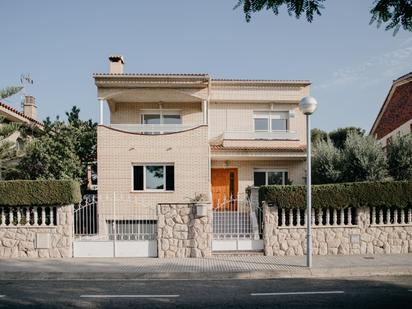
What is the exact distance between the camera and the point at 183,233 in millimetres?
10125

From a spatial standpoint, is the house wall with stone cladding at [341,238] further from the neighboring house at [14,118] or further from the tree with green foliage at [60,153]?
the neighboring house at [14,118]

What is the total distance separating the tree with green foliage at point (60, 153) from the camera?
16688 millimetres

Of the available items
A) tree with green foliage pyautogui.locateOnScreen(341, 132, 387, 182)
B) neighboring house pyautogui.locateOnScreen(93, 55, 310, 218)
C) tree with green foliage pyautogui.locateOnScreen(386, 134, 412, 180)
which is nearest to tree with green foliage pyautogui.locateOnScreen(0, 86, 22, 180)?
neighboring house pyautogui.locateOnScreen(93, 55, 310, 218)

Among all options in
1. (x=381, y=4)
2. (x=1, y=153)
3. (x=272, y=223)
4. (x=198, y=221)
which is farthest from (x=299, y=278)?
(x=1, y=153)

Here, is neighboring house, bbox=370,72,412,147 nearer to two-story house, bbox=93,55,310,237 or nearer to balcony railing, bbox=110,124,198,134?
two-story house, bbox=93,55,310,237

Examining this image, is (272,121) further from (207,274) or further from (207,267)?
(207,274)

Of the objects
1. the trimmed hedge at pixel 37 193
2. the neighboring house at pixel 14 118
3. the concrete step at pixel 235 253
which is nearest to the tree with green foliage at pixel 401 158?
the concrete step at pixel 235 253

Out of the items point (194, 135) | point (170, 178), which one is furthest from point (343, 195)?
point (170, 178)

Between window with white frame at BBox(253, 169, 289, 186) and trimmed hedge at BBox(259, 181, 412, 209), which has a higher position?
window with white frame at BBox(253, 169, 289, 186)

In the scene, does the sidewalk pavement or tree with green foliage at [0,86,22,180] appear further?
tree with green foliage at [0,86,22,180]

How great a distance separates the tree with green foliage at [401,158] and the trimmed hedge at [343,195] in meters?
4.78

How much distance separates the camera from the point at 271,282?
25.8 feet

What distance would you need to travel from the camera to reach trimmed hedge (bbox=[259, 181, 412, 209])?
1030 cm

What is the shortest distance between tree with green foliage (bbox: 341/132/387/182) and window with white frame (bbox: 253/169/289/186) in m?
4.36
